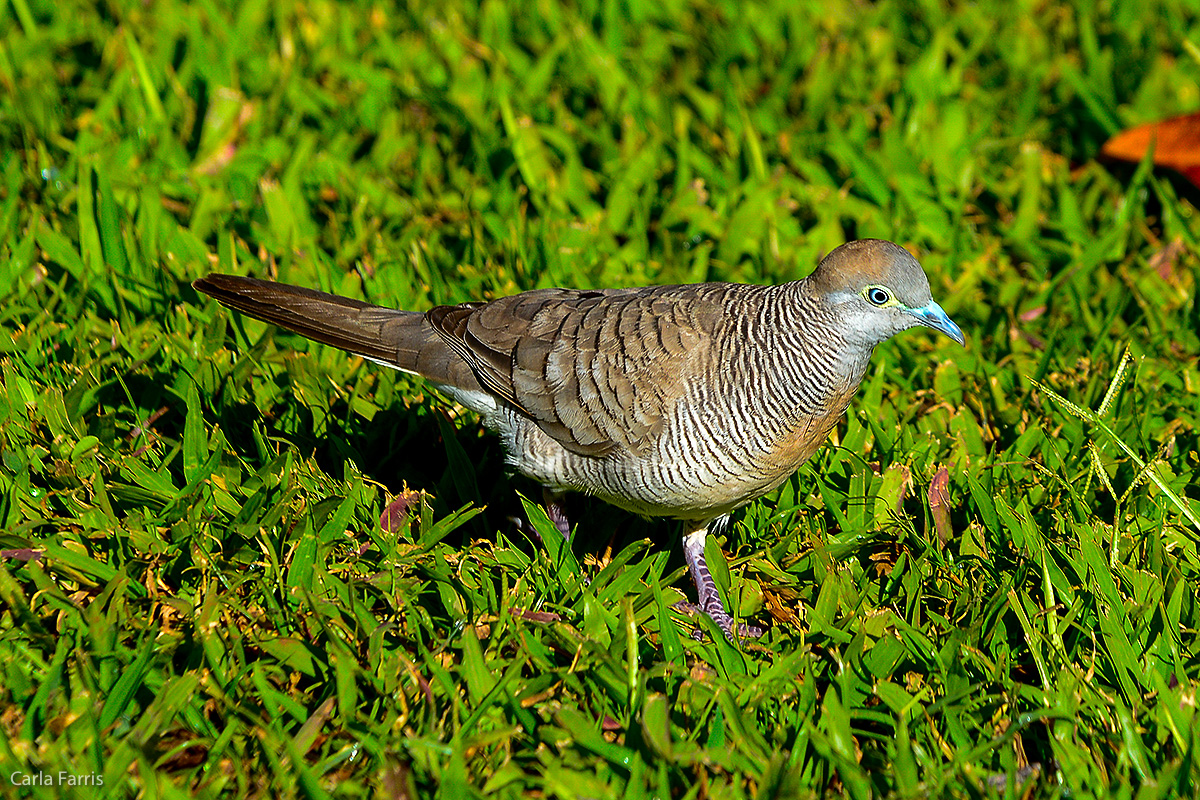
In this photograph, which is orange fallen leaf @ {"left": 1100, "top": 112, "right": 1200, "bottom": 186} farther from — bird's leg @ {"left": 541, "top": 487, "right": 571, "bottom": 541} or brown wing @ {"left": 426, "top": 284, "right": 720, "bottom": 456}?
bird's leg @ {"left": 541, "top": 487, "right": 571, "bottom": 541}

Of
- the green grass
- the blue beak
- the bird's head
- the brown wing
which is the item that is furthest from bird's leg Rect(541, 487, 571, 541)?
the blue beak

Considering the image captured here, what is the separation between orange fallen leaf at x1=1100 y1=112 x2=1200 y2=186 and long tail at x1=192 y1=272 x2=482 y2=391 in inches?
155

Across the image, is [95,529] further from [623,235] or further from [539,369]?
[623,235]

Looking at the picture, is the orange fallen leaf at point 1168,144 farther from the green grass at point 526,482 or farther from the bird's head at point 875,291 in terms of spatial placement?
the bird's head at point 875,291

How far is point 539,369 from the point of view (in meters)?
3.72

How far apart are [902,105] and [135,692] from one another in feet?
16.2

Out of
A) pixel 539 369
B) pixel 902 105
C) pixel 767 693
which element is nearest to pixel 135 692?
Result: pixel 539 369

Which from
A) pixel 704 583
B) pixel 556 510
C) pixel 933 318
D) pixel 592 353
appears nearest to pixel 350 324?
pixel 592 353

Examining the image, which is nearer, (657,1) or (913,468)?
(913,468)

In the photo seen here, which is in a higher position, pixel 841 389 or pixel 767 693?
pixel 841 389

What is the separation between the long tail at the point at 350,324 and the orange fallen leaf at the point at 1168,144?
394 cm

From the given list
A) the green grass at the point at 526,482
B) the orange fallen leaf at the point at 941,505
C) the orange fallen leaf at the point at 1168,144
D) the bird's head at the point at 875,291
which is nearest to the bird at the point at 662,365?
the bird's head at the point at 875,291

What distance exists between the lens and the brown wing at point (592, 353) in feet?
11.6

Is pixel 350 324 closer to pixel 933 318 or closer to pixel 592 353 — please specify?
pixel 592 353
